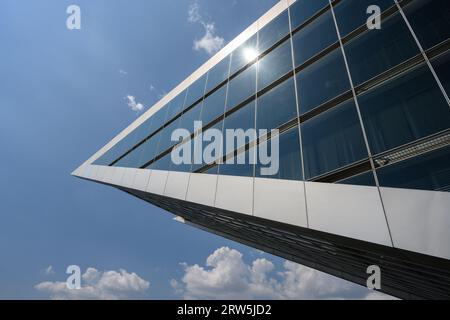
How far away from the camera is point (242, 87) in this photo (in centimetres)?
1199

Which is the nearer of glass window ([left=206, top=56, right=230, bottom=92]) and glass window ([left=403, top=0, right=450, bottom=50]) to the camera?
glass window ([left=403, top=0, right=450, bottom=50])

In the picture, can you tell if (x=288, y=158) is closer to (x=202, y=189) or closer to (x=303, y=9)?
(x=202, y=189)

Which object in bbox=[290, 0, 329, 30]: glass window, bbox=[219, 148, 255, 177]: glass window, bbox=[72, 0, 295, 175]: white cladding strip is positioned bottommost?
bbox=[219, 148, 255, 177]: glass window

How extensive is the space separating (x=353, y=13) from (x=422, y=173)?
6445mm

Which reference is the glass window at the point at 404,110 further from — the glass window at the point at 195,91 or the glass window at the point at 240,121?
the glass window at the point at 195,91

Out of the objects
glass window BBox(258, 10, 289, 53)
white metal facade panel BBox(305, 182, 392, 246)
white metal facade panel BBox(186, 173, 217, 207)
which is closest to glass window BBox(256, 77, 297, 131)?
white metal facade panel BBox(186, 173, 217, 207)

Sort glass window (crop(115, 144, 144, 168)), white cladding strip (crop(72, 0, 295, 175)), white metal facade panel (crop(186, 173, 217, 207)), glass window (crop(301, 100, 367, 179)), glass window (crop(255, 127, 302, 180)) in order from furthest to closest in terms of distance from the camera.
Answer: glass window (crop(115, 144, 144, 168))
white cladding strip (crop(72, 0, 295, 175))
white metal facade panel (crop(186, 173, 217, 207))
glass window (crop(255, 127, 302, 180))
glass window (crop(301, 100, 367, 179))

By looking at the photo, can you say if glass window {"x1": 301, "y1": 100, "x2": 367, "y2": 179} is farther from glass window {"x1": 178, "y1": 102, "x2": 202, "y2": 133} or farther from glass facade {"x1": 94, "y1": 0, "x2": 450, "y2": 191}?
glass window {"x1": 178, "y1": 102, "x2": 202, "y2": 133}

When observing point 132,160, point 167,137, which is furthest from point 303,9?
point 132,160

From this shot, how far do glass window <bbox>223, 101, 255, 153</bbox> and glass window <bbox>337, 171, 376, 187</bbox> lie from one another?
4200 millimetres

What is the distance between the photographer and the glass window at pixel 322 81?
805cm

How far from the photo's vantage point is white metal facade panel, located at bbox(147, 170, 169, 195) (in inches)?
483

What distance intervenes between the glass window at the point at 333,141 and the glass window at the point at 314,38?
3175mm
